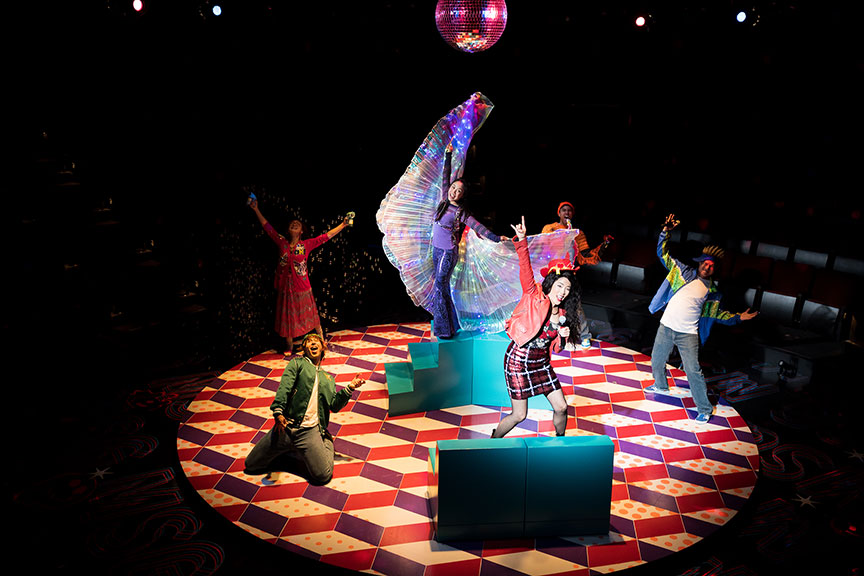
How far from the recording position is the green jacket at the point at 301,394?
4.87 metres

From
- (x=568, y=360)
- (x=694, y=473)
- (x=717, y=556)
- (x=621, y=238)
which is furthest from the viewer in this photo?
(x=621, y=238)

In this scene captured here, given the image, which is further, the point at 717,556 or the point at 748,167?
the point at 748,167

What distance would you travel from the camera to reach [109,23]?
6203 millimetres

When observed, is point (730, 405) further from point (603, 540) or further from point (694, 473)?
point (603, 540)

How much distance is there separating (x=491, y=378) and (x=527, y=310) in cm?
167

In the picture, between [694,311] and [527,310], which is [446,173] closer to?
[527,310]

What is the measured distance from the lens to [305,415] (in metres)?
5.02

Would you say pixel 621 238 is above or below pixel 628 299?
above

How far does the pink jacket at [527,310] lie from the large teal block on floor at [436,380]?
1316 mm

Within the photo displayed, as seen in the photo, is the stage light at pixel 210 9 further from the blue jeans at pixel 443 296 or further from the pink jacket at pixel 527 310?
the pink jacket at pixel 527 310

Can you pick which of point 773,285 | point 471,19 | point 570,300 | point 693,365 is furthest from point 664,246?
point 471,19

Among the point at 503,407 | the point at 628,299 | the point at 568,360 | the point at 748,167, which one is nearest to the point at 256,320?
the point at 503,407

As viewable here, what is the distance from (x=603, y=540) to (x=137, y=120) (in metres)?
5.54

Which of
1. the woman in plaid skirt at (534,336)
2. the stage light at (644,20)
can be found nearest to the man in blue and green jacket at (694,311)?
the woman in plaid skirt at (534,336)
